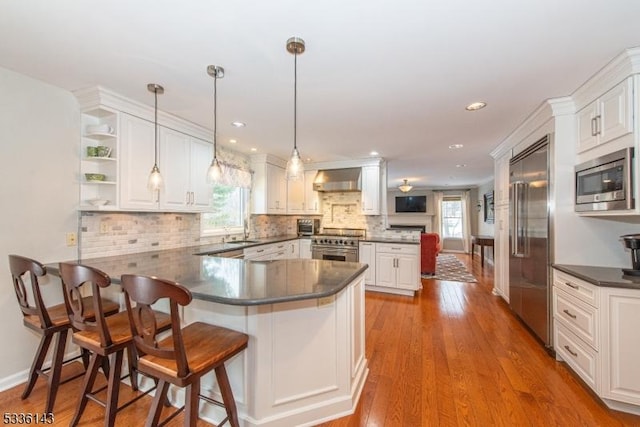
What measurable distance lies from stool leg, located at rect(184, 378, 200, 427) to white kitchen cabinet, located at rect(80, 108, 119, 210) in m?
1.84

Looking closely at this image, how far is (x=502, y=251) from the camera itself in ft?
12.7

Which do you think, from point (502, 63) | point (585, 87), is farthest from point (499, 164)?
point (502, 63)

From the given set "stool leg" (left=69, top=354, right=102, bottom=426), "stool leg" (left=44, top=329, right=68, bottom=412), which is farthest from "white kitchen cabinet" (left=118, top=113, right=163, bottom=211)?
"stool leg" (left=69, top=354, right=102, bottom=426)

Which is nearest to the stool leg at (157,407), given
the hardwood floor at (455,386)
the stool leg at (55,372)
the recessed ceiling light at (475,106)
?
the hardwood floor at (455,386)

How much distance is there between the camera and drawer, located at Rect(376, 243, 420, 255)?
4305mm

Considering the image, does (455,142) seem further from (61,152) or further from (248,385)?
(61,152)

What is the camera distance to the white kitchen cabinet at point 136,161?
2.43m

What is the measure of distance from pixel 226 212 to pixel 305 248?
161cm

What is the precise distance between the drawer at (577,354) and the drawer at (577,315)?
6 centimetres

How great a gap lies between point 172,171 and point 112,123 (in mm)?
663

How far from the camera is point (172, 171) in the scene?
2.91 m

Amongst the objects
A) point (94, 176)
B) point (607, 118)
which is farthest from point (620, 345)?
point (94, 176)

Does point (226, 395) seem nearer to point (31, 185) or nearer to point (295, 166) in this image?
point (295, 166)

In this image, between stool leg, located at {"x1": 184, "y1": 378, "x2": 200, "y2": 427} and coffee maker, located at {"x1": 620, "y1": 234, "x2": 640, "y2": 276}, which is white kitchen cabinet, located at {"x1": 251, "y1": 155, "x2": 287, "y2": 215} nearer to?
stool leg, located at {"x1": 184, "y1": 378, "x2": 200, "y2": 427}
